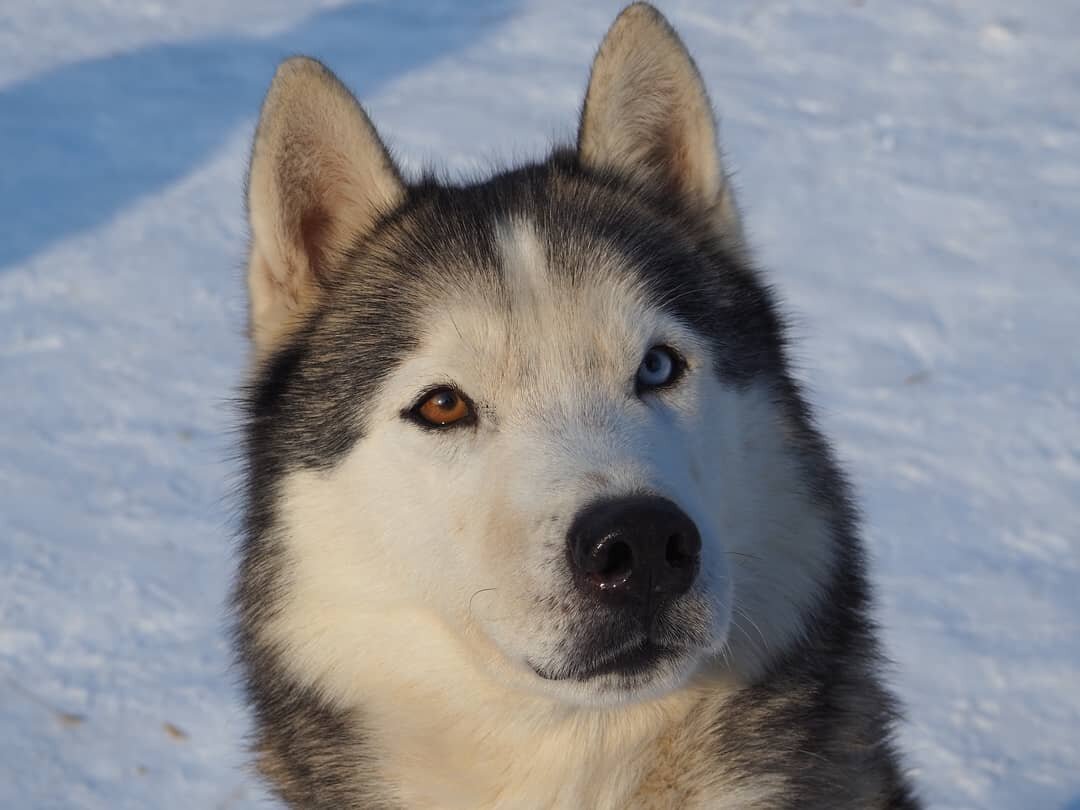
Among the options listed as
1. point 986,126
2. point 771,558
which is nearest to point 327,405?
point 771,558

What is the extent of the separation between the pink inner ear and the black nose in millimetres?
1102

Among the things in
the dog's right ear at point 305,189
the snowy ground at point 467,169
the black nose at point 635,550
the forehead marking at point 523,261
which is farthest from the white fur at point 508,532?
the snowy ground at point 467,169

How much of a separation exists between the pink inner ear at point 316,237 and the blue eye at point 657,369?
852 millimetres

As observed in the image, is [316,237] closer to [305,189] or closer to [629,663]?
[305,189]

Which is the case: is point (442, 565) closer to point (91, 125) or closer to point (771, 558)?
point (771, 558)

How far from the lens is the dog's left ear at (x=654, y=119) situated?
297 centimetres

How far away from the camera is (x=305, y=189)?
3012 mm

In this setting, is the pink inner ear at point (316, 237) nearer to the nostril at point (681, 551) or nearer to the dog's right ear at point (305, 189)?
the dog's right ear at point (305, 189)

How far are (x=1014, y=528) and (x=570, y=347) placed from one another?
3012 millimetres

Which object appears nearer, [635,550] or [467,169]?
[635,550]

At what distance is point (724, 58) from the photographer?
307 inches

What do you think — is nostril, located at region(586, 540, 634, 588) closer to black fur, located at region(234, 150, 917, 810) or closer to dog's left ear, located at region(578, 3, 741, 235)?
black fur, located at region(234, 150, 917, 810)

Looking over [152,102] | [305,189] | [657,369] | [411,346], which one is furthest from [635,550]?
[152,102]

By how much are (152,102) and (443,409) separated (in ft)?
18.1
